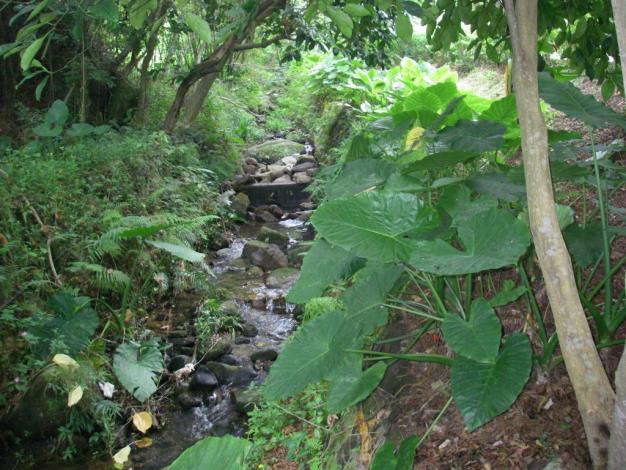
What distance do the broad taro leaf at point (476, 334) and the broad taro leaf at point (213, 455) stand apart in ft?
3.01

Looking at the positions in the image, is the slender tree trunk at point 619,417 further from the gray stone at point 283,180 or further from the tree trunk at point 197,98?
the gray stone at point 283,180

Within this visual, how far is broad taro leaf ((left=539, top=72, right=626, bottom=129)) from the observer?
71.0 inches

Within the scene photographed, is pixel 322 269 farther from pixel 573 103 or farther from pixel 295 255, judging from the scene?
pixel 295 255

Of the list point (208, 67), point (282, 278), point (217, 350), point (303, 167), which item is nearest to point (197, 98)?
point (208, 67)

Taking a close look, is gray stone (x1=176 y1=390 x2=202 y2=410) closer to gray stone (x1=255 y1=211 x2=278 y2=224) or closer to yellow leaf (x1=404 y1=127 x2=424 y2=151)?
yellow leaf (x1=404 y1=127 x2=424 y2=151)

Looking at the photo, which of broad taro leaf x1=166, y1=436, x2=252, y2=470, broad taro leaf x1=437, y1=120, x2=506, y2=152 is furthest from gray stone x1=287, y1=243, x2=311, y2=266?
broad taro leaf x1=166, y1=436, x2=252, y2=470

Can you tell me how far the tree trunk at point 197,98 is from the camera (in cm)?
714

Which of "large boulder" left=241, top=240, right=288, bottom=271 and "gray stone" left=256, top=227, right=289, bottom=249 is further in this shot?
"gray stone" left=256, top=227, right=289, bottom=249

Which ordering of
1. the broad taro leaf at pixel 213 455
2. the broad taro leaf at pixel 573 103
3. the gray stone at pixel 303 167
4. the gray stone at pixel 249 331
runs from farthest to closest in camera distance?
the gray stone at pixel 303 167 → the gray stone at pixel 249 331 → the broad taro leaf at pixel 573 103 → the broad taro leaf at pixel 213 455

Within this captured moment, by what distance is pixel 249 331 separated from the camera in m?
4.59

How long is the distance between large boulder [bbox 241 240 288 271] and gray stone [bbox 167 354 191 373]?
2.05 metres

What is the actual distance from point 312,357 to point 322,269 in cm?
36

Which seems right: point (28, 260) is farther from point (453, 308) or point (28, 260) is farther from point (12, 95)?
point (12, 95)

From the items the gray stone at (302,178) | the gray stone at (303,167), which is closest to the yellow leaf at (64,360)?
the gray stone at (302,178)
